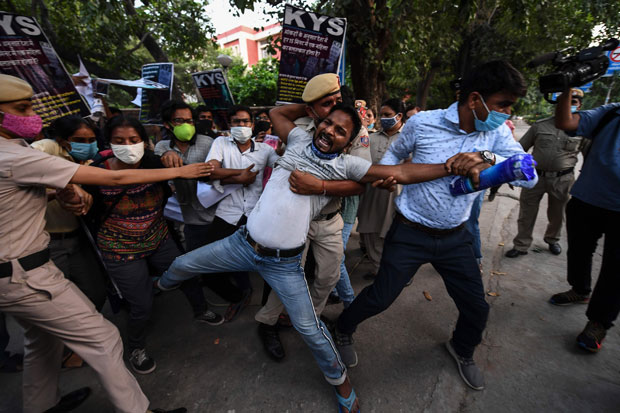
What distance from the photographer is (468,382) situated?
213 centimetres

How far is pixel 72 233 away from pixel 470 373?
3.35 meters

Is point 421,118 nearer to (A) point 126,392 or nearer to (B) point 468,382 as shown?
(B) point 468,382

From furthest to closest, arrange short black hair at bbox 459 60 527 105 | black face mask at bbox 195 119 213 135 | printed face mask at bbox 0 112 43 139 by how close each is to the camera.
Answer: black face mask at bbox 195 119 213 135 < short black hair at bbox 459 60 527 105 < printed face mask at bbox 0 112 43 139

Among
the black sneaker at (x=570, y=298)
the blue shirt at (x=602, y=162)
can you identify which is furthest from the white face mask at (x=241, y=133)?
the black sneaker at (x=570, y=298)

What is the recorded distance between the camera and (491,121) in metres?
1.71

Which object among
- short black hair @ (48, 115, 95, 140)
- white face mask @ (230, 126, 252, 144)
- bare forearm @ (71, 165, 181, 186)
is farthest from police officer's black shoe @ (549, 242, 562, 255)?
short black hair @ (48, 115, 95, 140)

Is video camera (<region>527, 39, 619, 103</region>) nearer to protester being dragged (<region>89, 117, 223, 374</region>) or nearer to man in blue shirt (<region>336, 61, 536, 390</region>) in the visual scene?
man in blue shirt (<region>336, 61, 536, 390</region>)

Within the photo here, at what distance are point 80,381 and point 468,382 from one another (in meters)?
3.09

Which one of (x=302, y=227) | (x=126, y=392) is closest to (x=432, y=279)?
(x=302, y=227)

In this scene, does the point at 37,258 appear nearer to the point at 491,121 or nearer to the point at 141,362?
the point at 141,362

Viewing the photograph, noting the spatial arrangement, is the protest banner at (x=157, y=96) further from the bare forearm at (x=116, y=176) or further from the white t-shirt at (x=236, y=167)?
the bare forearm at (x=116, y=176)

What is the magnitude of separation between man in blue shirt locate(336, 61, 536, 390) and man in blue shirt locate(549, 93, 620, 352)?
874mm

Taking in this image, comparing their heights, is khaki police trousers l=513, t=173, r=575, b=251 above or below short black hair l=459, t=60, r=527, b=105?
below

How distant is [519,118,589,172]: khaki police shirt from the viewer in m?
3.55
